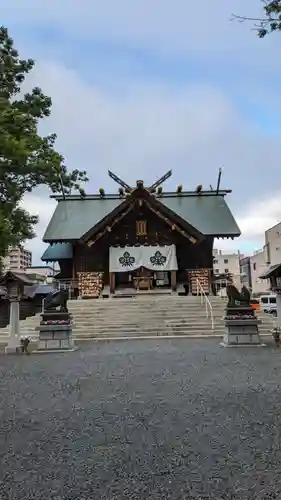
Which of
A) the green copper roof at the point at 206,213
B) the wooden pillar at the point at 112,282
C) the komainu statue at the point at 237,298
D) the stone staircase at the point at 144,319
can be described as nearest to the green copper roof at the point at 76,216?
the wooden pillar at the point at 112,282

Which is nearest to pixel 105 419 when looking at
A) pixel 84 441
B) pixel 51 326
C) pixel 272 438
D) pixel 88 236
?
pixel 84 441

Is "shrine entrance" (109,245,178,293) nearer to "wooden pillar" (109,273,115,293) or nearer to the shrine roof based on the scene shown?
"wooden pillar" (109,273,115,293)

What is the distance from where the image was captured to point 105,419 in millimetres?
4477

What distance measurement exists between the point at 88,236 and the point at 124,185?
5067 mm

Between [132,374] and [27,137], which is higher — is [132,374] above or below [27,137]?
below

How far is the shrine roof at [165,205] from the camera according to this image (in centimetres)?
2206

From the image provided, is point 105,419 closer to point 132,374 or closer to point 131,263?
point 132,374

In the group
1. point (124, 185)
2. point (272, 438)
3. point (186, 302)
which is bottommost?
point (272, 438)

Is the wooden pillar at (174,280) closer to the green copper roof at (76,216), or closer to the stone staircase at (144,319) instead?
Result: the stone staircase at (144,319)

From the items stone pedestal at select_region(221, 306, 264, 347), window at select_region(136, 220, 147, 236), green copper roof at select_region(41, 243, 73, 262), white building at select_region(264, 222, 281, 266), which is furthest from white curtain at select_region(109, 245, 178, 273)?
white building at select_region(264, 222, 281, 266)

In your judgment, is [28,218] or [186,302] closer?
[28,218]

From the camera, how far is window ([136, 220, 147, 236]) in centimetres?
2149

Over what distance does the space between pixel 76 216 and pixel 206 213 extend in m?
6.98

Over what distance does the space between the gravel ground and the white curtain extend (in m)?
12.8
